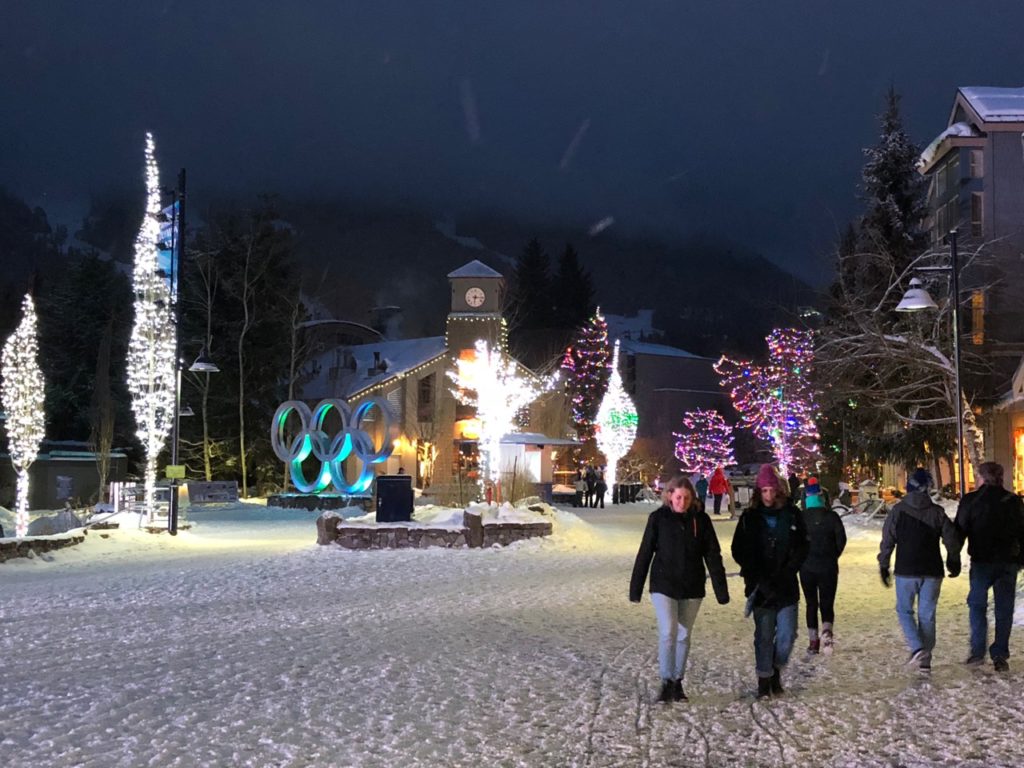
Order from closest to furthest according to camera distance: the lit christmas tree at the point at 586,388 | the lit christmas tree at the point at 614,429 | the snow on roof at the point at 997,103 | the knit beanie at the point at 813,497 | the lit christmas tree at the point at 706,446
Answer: the knit beanie at the point at 813,497, the snow on roof at the point at 997,103, the lit christmas tree at the point at 614,429, the lit christmas tree at the point at 706,446, the lit christmas tree at the point at 586,388

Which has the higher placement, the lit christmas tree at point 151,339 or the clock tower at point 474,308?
the clock tower at point 474,308

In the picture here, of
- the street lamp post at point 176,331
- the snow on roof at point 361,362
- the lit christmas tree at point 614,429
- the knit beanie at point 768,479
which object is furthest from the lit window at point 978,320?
the knit beanie at point 768,479

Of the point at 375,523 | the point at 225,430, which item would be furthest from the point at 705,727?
the point at 225,430

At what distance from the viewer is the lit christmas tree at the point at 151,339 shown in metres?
25.1

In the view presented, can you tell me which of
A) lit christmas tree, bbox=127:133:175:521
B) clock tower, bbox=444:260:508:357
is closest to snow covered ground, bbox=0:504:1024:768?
lit christmas tree, bbox=127:133:175:521

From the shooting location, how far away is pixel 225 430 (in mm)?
50094

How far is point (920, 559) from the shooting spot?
8625mm

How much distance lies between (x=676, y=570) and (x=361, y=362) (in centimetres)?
5314

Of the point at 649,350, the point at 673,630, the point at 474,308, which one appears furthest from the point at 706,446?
the point at 673,630

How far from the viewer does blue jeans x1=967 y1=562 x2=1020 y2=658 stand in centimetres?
858

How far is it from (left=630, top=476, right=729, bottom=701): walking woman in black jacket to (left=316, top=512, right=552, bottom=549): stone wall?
1390cm

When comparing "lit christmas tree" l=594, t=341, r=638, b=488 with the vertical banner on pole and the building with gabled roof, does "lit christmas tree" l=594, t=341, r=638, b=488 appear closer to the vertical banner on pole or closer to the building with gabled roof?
the building with gabled roof

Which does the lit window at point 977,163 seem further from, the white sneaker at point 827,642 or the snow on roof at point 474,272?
the white sneaker at point 827,642

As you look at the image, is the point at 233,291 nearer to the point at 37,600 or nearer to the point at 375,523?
the point at 375,523
